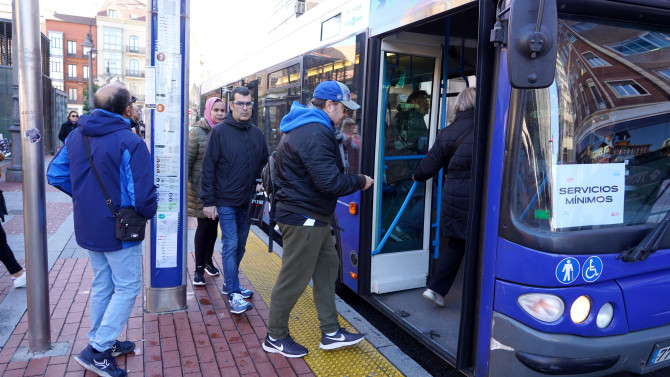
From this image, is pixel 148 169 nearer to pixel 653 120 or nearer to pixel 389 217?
pixel 389 217

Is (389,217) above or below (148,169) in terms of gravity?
below

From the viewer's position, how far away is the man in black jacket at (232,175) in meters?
4.09

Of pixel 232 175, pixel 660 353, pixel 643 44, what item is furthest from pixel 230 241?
pixel 643 44

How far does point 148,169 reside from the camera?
2957 millimetres

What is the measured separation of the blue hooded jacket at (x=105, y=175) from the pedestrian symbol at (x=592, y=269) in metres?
2.44

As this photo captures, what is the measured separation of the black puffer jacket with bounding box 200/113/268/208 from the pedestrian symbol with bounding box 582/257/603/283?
2637 millimetres

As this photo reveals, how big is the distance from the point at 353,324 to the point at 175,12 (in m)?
2.80

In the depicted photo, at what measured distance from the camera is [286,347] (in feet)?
11.2

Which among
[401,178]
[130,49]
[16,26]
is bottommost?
[401,178]

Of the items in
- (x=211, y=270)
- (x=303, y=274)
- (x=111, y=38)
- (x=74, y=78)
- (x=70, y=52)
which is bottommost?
(x=211, y=270)

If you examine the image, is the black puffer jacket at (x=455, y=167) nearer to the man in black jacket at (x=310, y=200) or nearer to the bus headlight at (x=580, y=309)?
the man in black jacket at (x=310, y=200)

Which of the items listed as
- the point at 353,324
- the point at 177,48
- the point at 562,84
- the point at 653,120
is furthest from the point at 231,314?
the point at 653,120

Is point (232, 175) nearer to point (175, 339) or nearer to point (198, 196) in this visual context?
point (198, 196)

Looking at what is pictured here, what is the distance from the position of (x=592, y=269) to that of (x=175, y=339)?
281cm
